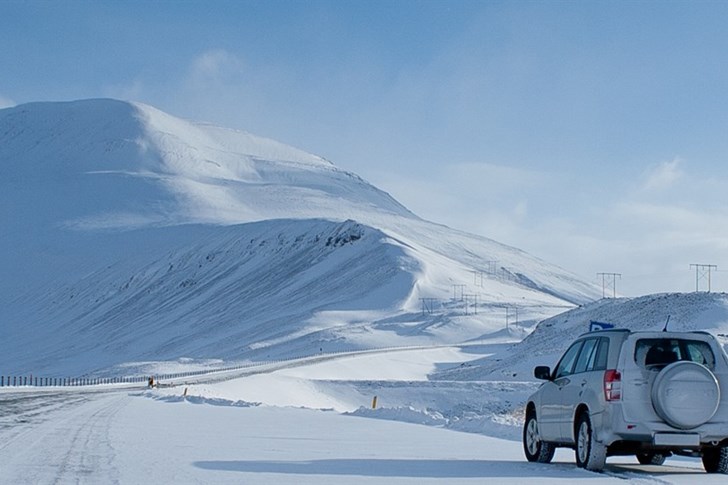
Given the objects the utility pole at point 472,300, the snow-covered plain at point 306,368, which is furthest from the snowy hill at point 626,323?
the utility pole at point 472,300

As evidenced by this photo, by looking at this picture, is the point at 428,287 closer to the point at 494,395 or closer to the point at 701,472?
the point at 494,395

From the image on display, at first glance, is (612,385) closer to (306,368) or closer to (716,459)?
(716,459)

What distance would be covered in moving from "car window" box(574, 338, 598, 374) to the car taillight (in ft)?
3.21

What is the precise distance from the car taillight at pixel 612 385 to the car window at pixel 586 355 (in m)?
0.98

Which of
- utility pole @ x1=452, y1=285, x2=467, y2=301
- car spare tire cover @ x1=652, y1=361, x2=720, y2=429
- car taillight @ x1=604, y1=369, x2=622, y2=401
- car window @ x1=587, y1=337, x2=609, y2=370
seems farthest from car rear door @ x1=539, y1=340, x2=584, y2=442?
utility pole @ x1=452, y1=285, x2=467, y2=301

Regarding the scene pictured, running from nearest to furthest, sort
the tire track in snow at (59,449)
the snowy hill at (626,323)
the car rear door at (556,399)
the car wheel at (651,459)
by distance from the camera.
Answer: the tire track in snow at (59,449) → the car rear door at (556,399) → the car wheel at (651,459) → the snowy hill at (626,323)

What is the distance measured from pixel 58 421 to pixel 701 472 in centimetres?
1446

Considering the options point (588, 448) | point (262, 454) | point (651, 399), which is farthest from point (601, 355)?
point (262, 454)

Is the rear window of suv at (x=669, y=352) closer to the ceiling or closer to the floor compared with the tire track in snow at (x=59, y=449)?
closer to the ceiling

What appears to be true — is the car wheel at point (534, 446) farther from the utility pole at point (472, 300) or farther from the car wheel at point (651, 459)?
the utility pole at point (472, 300)

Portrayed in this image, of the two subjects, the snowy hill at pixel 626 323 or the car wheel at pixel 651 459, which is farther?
the snowy hill at pixel 626 323

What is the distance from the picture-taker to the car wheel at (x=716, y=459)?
15486mm

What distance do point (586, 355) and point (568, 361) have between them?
0.72m

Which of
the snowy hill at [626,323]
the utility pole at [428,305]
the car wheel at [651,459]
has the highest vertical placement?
the utility pole at [428,305]
